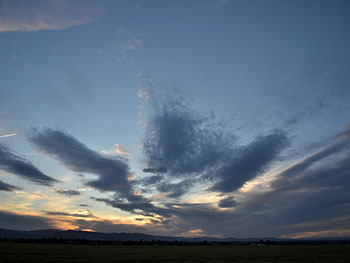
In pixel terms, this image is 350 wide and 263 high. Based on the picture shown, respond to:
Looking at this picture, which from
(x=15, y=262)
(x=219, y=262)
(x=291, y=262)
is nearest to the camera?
(x=15, y=262)

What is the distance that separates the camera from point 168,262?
44.0m

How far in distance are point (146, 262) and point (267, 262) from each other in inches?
894

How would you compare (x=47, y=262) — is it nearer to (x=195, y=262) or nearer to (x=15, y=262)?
(x=15, y=262)

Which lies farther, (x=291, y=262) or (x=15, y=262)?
(x=291, y=262)

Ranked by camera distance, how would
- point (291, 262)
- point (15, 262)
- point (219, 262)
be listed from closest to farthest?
point (15, 262) < point (219, 262) < point (291, 262)

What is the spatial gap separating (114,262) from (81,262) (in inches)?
214

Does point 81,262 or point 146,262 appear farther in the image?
point 146,262

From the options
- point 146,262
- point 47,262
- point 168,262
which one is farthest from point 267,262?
point 47,262

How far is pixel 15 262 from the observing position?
4009 cm

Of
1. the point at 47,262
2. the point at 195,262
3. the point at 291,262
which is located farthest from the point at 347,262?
the point at 47,262

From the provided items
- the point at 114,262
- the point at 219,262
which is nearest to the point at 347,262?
the point at 219,262

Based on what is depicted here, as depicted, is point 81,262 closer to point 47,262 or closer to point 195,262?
point 47,262

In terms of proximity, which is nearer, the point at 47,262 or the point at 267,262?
the point at 47,262

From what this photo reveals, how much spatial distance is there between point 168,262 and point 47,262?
2066cm
